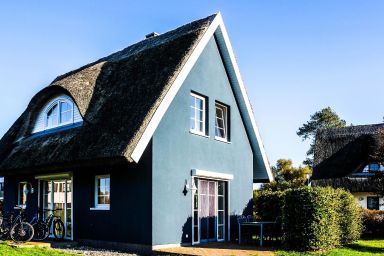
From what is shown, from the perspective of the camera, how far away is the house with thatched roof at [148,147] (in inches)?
505

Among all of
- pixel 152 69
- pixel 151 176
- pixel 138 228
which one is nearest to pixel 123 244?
pixel 138 228

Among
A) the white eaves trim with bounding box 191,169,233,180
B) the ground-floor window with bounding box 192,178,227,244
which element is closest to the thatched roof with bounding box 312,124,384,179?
the white eaves trim with bounding box 191,169,233,180

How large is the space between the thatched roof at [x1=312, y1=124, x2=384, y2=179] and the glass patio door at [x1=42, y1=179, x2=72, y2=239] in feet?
77.1

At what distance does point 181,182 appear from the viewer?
45.4 ft

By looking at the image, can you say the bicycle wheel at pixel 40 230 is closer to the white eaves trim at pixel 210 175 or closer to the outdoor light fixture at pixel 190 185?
the outdoor light fixture at pixel 190 185

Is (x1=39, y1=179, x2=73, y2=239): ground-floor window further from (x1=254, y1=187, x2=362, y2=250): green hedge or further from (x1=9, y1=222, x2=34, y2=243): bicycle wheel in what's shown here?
(x1=254, y1=187, x2=362, y2=250): green hedge

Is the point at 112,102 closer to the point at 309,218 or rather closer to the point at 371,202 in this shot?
the point at 309,218

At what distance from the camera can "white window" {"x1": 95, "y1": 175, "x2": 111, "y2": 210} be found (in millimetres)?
14000

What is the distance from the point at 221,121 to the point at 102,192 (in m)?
5.42

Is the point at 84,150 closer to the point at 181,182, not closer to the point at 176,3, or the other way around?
the point at 181,182

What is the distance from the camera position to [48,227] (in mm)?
15422

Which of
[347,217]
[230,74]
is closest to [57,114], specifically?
[230,74]

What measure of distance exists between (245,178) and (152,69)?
636 cm

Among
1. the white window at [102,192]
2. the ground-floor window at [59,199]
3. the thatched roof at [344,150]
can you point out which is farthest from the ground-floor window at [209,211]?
the thatched roof at [344,150]
